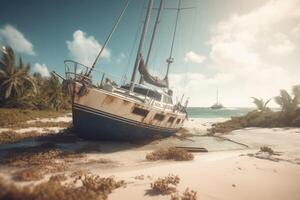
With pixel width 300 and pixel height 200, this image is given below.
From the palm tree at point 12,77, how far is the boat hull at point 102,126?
758 inches

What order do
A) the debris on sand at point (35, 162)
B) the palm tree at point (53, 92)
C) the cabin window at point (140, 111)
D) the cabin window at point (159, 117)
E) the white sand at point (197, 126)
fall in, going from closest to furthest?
the debris on sand at point (35, 162), the cabin window at point (140, 111), the cabin window at point (159, 117), the white sand at point (197, 126), the palm tree at point (53, 92)

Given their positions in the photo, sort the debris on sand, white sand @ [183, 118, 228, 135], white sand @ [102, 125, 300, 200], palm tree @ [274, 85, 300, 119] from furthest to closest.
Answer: palm tree @ [274, 85, 300, 119]
white sand @ [183, 118, 228, 135]
the debris on sand
white sand @ [102, 125, 300, 200]

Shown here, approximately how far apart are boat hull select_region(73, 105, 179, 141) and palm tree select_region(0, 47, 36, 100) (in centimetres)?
1925

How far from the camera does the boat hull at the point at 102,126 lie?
358 inches

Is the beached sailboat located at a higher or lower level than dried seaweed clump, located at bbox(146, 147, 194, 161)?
higher

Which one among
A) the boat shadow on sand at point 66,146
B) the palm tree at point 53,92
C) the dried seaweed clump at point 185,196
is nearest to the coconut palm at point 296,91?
the boat shadow on sand at point 66,146

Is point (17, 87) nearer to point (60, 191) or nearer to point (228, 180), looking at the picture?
point (60, 191)

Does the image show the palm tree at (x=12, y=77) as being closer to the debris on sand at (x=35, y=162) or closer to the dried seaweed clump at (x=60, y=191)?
the debris on sand at (x=35, y=162)

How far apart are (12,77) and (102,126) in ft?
70.1

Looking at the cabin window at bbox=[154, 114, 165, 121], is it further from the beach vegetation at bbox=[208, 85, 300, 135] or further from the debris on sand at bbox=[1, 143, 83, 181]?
the beach vegetation at bbox=[208, 85, 300, 135]

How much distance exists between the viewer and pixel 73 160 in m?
6.97

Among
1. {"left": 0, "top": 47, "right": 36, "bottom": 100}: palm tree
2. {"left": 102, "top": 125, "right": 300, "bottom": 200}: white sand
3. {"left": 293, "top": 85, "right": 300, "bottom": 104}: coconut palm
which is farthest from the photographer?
{"left": 293, "top": 85, "right": 300, "bottom": 104}: coconut palm

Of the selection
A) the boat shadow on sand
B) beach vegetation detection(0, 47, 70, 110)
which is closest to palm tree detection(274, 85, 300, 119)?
the boat shadow on sand

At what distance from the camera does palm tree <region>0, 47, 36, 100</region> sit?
74.8 feet
